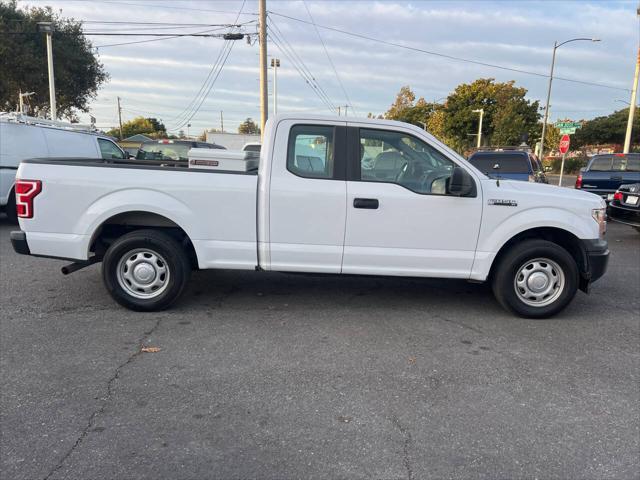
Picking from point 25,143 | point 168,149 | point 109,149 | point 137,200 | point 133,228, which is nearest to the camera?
point 137,200

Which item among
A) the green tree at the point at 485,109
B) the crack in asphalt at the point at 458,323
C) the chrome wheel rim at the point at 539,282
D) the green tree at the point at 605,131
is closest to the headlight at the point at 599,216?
the chrome wheel rim at the point at 539,282

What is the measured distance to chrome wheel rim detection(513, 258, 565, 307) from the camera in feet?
16.4

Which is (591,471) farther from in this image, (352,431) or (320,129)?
(320,129)

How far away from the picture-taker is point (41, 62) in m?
23.6

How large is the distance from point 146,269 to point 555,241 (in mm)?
4339

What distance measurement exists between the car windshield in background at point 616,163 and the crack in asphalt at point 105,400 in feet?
42.1

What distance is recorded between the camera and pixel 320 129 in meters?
4.89

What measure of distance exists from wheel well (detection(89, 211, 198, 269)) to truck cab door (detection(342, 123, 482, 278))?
5.57ft

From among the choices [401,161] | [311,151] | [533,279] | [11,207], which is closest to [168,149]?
[11,207]

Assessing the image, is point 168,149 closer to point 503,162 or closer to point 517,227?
point 503,162

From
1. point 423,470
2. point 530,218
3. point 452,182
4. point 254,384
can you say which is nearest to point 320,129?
point 452,182

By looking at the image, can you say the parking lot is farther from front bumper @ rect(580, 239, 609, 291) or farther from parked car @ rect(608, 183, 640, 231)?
parked car @ rect(608, 183, 640, 231)

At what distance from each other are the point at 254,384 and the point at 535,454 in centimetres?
189

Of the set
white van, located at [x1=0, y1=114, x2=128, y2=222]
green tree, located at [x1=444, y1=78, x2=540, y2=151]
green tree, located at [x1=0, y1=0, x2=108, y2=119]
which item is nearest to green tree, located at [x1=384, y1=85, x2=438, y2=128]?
green tree, located at [x1=444, y1=78, x2=540, y2=151]
